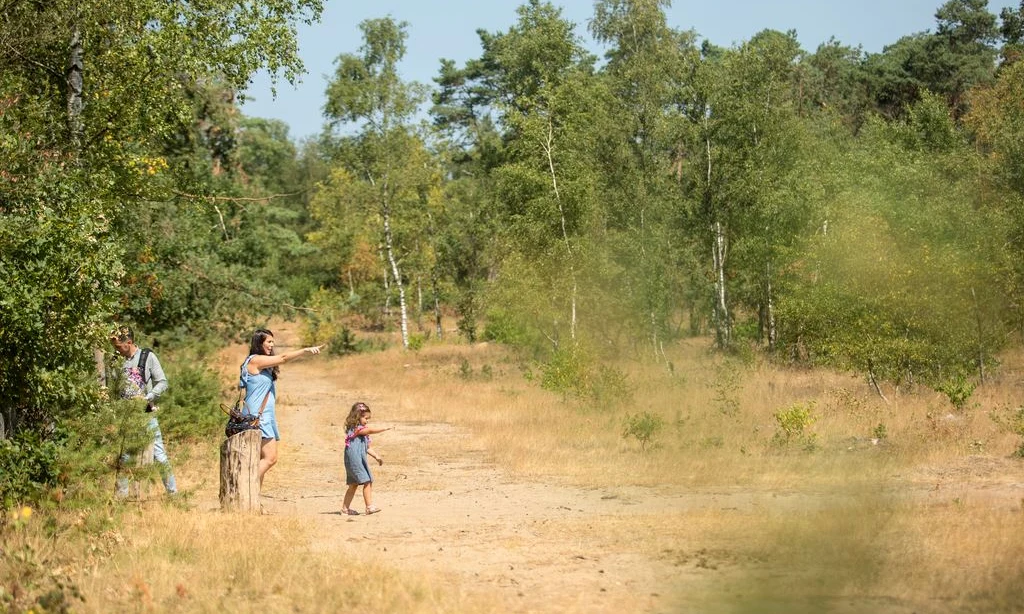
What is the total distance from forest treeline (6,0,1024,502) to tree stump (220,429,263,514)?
134 centimetres

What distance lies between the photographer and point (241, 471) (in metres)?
11.3

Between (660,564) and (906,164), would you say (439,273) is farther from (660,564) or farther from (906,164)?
(660,564)

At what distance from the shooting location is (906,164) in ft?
124

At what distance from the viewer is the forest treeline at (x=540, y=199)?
12.6 meters

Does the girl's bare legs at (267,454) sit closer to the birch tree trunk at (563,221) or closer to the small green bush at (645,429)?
the small green bush at (645,429)

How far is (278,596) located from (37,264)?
14.7ft

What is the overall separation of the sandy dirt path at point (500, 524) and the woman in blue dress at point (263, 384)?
28.8 inches

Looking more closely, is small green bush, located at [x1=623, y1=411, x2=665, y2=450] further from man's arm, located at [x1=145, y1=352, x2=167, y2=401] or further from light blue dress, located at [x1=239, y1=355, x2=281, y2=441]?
man's arm, located at [x1=145, y1=352, x2=167, y2=401]

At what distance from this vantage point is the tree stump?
11.2 metres

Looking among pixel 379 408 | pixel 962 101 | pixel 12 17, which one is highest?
pixel 962 101

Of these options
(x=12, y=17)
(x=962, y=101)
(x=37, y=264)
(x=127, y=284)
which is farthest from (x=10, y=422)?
(x=962, y=101)

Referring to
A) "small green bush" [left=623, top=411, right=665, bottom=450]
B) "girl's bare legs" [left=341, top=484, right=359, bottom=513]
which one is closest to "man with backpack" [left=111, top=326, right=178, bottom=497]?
"girl's bare legs" [left=341, top=484, right=359, bottom=513]

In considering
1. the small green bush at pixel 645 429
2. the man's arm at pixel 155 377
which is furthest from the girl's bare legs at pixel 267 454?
the small green bush at pixel 645 429

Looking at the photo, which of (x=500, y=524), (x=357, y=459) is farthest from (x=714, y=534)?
(x=357, y=459)
